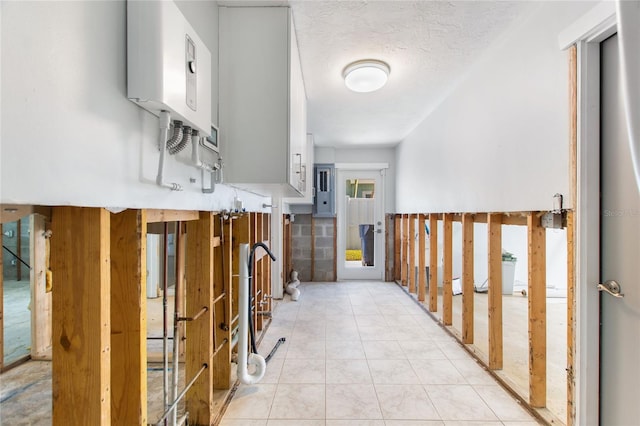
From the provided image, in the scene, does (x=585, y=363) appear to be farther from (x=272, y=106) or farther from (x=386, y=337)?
(x=272, y=106)

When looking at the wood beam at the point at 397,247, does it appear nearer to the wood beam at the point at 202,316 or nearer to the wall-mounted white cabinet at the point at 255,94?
the wall-mounted white cabinet at the point at 255,94

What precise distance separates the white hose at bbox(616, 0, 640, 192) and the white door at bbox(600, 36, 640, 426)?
100 cm

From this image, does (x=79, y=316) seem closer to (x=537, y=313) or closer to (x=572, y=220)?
(x=572, y=220)

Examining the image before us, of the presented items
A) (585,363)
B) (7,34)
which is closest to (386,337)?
(585,363)

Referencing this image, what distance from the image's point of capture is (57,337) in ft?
2.91

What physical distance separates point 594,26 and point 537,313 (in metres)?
1.55

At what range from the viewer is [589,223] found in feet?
4.81

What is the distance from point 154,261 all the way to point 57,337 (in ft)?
9.16

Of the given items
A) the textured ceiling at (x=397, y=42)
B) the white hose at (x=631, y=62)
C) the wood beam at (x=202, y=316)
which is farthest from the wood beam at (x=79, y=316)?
the textured ceiling at (x=397, y=42)

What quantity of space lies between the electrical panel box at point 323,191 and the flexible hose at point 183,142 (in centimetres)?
425

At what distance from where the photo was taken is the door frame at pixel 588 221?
1450mm

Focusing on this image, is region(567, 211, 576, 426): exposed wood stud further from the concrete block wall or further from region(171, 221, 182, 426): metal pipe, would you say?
the concrete block wall

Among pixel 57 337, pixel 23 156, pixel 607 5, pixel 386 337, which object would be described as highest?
pixel 607 5

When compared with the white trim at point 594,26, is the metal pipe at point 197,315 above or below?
below
